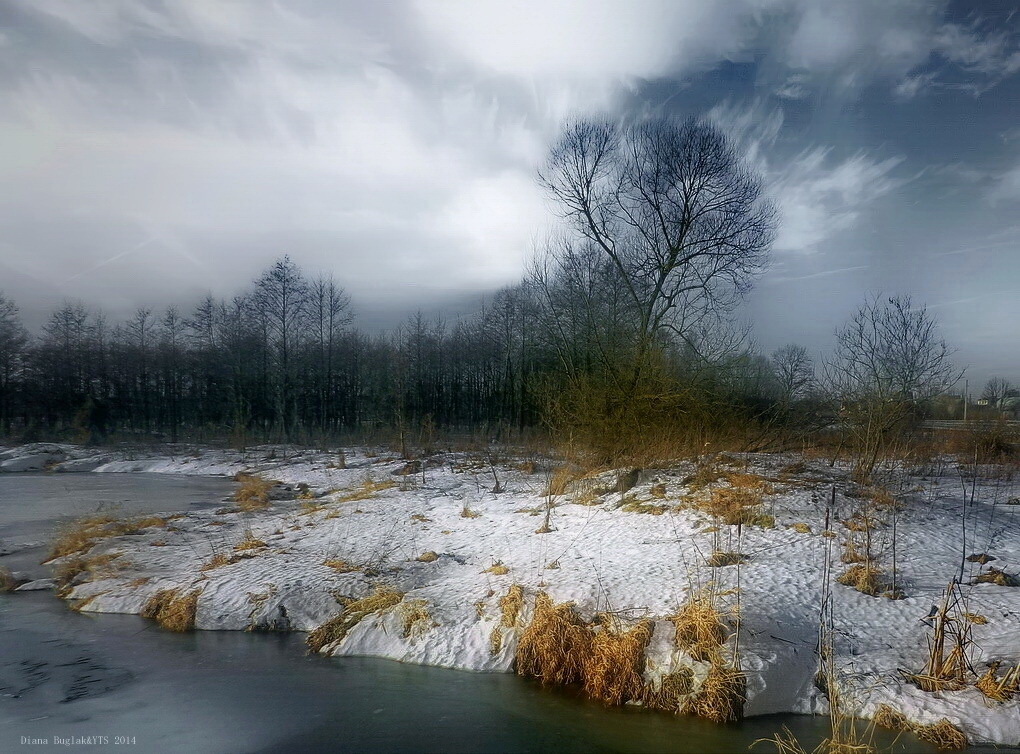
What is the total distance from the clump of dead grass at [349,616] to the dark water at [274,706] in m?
0.36

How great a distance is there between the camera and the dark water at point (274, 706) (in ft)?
22.4

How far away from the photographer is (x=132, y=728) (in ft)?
22.9

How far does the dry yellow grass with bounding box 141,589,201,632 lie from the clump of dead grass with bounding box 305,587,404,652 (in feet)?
7.08

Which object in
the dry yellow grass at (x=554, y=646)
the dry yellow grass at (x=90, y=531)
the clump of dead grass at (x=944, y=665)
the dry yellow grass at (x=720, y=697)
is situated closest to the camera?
the clump of dead grass at (x=944, y=665)

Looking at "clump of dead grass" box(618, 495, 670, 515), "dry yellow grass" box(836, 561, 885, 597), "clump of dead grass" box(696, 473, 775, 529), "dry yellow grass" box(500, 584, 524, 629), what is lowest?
"dry yellow grass" box(500, 584, 524, 629)

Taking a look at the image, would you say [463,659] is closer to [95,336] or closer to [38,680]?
[38,680]

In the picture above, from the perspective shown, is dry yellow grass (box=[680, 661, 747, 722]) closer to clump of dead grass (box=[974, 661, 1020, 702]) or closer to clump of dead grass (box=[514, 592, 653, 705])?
clump of dead grass (box=[514, 592, 653, 705])

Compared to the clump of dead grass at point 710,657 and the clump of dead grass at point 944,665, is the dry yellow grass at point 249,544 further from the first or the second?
the clump of dead grass at point 944,665

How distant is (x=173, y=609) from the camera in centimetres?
1026

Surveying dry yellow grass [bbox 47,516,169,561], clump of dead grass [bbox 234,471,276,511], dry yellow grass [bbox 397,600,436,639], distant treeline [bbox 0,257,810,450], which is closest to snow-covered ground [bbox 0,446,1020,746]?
dry yellow grass [bbox 397,600,436,639]

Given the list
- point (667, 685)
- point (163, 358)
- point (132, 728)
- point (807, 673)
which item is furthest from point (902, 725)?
point (163, 358)

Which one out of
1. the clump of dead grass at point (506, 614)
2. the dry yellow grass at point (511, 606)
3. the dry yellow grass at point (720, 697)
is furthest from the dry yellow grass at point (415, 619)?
the dry yellow grass at point (720, 697)

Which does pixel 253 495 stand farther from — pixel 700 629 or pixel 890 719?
pixel 890 719

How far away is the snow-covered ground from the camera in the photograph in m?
7.70
